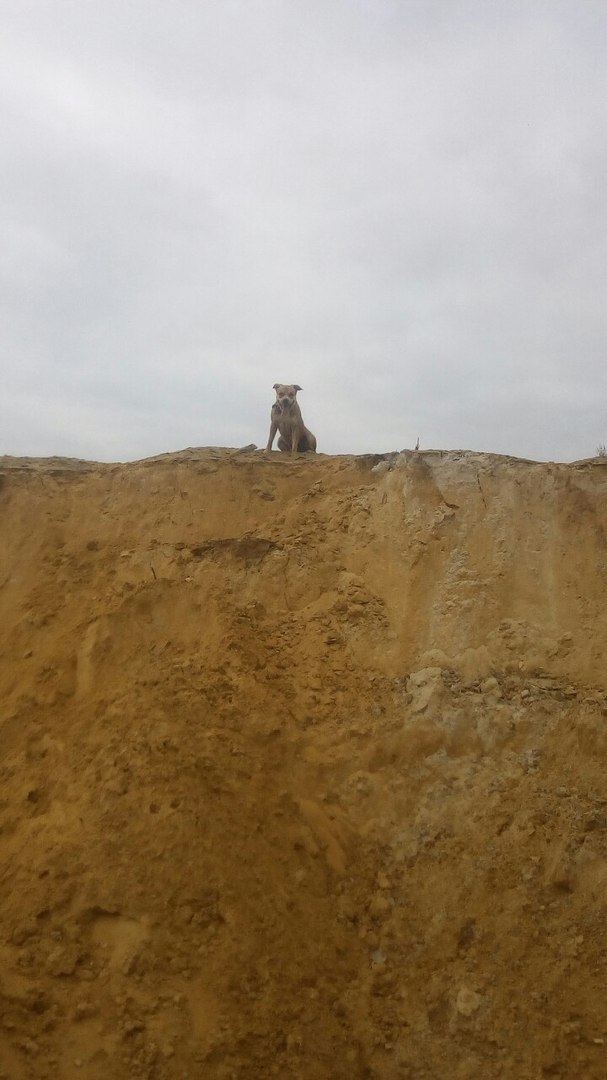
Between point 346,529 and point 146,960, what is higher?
point 346,529

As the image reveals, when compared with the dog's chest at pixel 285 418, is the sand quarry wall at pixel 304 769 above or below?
below

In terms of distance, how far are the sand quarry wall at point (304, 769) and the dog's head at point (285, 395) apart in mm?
2449

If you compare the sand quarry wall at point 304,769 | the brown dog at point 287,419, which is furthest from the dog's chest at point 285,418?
the sand quarry wall at point 304,769

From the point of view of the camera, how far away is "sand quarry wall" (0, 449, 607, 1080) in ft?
16.7

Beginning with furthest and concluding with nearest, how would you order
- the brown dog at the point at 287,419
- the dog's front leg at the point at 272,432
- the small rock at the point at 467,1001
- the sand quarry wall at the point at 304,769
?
the brown dog at the point at 287,419
the dog's front leg at the point at 272,432
the small rock at the point at 467,1001
the sand quarry wall at the point at 304,769

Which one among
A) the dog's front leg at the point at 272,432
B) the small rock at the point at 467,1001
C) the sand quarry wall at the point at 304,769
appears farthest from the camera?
the dog's front leg at the point at 272,432

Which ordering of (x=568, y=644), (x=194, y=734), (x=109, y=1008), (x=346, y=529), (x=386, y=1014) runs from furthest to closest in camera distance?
(x=346, y=529), (x=568, y=644), (x=194, y=734), (x=386, y=1014), (x=109, y=1008)

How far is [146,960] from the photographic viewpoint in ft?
16.7

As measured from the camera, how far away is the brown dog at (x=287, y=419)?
35.1ft

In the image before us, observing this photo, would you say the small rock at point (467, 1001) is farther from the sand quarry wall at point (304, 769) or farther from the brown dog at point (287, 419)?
the brown dog at point (287, 419)

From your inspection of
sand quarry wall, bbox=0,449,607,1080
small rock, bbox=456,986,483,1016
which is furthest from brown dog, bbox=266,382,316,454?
small rock, bbox=456,986,483,1016

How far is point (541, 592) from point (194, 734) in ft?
11.6

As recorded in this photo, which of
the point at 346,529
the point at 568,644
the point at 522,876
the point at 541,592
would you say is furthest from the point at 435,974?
the point at 346,529

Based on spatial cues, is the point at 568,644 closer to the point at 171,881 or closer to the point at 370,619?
the point at 370,619
